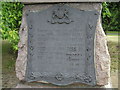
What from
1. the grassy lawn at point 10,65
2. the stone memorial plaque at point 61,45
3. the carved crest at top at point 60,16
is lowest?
the grassy lawn at point 10,65

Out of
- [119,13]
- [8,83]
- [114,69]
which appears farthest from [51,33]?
[119,13]

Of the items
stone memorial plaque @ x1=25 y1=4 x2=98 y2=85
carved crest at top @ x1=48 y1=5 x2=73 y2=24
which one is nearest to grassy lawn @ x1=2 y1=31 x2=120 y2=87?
stone memorial plaque @ x1=25 y1=4 x2=98 y2=85

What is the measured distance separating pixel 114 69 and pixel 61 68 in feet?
10.1

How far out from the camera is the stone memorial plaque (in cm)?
346

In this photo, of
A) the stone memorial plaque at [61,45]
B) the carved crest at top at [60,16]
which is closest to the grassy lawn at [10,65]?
the stone memorial plaque at [61,45]

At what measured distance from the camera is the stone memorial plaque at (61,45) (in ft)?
11.4

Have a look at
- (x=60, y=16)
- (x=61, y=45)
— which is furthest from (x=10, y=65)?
(x=60, y=16)

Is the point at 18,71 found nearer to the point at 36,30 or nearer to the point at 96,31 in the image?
the point at 36,30

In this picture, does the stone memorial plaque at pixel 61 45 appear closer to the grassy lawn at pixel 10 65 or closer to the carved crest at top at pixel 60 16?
the carved crest at top at pixel 60 16

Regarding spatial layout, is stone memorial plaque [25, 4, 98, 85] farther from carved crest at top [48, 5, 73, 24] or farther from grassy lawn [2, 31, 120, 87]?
grassy lawn [2, 31, 120, 87]

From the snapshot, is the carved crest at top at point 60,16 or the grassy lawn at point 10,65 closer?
the carved crest at top at point 60,16

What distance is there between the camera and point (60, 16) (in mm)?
3529

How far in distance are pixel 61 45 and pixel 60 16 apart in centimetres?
46

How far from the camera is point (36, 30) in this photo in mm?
3580
